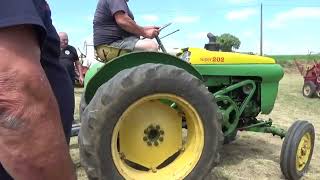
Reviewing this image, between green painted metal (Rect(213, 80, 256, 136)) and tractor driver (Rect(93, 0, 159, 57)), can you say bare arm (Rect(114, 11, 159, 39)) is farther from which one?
green painted metal (Rect(213, 80, 256, 136))

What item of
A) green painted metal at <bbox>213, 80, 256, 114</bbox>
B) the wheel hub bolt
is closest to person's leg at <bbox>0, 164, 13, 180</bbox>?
the wheel hub bolt

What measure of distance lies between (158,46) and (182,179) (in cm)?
143

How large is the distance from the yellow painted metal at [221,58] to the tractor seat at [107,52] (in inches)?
33.2

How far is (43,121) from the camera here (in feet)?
3.47

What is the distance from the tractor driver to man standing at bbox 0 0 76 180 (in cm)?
354

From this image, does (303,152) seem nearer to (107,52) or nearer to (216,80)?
(216,80)

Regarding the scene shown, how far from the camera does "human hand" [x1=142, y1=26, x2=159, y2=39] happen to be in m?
4.71

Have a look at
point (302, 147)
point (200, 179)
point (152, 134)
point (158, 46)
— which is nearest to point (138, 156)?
point (152, 134)

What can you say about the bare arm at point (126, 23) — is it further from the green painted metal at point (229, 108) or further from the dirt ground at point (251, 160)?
the dirt ground at point (251, 160)

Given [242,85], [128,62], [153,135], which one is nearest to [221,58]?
[242,85]

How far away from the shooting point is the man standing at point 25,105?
3.40 feet

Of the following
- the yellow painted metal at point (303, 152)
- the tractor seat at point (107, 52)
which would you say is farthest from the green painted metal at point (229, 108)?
the tractor seat at point (107, 52)

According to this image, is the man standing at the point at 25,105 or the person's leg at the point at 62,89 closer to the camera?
the man standing at the point at 25,105

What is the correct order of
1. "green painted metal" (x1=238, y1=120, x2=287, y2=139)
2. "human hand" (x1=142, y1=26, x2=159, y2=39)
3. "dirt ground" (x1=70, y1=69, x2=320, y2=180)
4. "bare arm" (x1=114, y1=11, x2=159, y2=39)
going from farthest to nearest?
"green painted metal" (x1=238, y1=120, x2=287, y2=139), "dirt ground" (x1=70, y1=69, x2=320, y2=180), "human hand" (x1=142, y1=26, x2=159, y2=39), "bare arm" (x1=114, y1=11, x2=159, y2=39)
